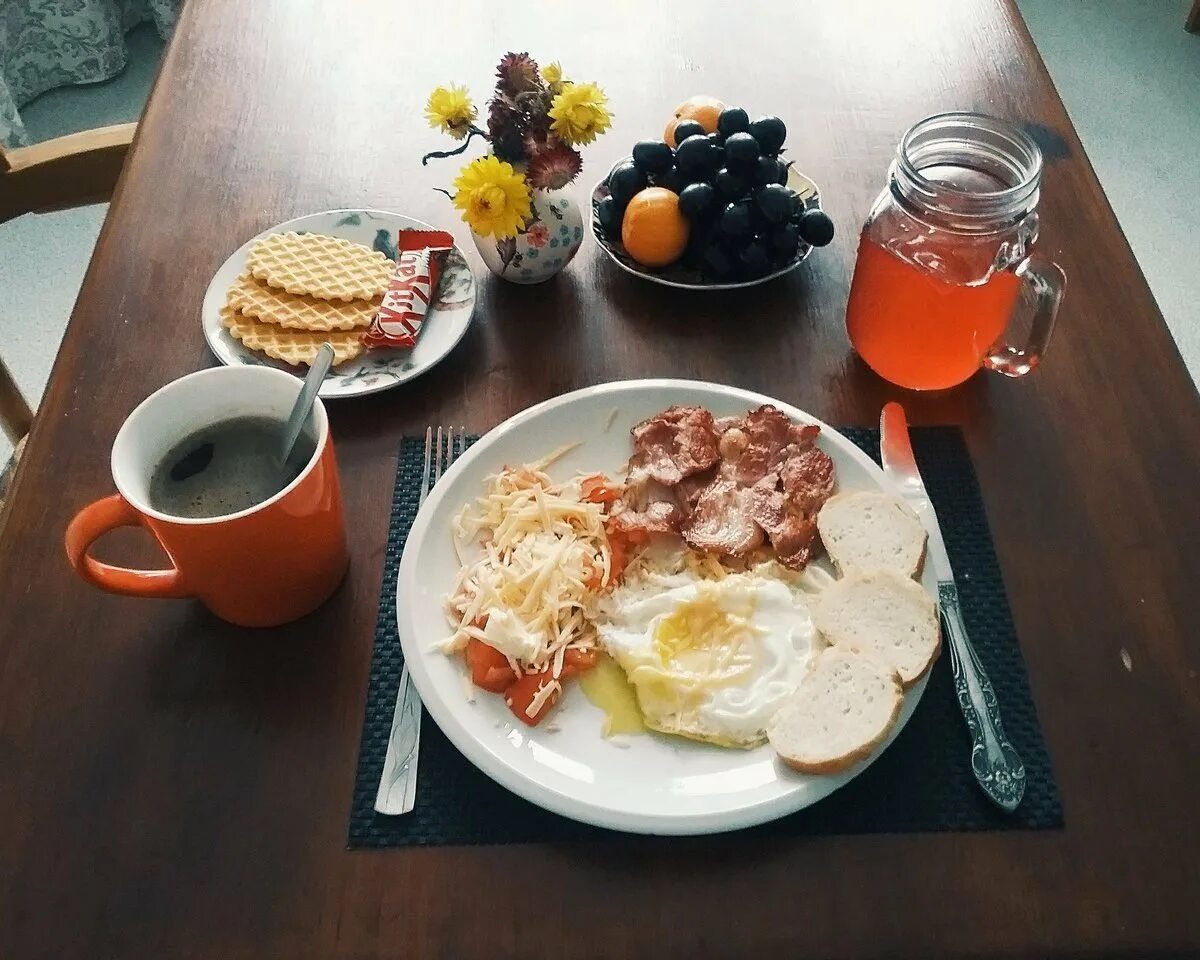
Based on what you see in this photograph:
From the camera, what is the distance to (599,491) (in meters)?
0.99

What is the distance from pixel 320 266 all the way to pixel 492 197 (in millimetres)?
242

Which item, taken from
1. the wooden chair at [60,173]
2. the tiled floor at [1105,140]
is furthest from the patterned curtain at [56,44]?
the wooden chair at [60,173]

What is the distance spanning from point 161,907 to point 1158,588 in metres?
0.90

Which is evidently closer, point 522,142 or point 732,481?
point 732,481

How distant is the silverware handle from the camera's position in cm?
80

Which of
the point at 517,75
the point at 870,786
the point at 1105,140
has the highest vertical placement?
the point at 517,75

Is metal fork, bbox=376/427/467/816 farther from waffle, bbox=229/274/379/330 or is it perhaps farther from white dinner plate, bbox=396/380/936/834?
waffle, bbox=229/274/379/330

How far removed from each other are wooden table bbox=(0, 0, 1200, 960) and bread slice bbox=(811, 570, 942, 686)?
0.13 metres

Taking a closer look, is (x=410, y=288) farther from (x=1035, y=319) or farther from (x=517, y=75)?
(x=1035, y=319)

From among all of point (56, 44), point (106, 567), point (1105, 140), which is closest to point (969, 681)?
point (106, 567)

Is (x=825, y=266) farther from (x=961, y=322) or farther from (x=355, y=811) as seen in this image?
(x=355, y=811)

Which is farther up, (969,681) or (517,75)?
(517,75)

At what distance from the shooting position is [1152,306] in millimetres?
1198

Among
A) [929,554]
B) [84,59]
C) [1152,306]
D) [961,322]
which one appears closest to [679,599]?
[929,554]
